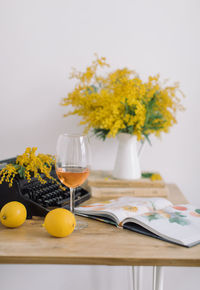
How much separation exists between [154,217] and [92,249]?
0.82ft

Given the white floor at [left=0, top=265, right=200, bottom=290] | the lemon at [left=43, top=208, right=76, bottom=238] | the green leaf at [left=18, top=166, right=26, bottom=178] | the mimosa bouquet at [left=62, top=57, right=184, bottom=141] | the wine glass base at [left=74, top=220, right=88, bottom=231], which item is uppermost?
the mimosa bouquet at [left=62, top=57, right=184, bottom=141]

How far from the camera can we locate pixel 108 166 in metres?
1.67

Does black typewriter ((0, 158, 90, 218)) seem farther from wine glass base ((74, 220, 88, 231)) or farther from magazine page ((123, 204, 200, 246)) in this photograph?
magazine page ((123, 204, 200, 246))

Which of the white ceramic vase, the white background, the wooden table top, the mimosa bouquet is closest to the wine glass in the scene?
the wooden table top

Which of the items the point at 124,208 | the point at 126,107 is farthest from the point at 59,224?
the point at 126,107

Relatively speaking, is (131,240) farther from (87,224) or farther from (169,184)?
(169,184)

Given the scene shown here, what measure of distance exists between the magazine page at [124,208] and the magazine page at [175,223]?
25 mm

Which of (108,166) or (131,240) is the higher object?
(108,166)

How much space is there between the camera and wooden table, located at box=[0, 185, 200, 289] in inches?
28.6

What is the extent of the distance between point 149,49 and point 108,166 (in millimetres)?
593

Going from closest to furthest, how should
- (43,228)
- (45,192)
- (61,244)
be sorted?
(61,244) → (43,228) → (45,192)

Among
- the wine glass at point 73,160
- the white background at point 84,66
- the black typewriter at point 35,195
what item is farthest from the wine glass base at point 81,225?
the white background at point 84,66

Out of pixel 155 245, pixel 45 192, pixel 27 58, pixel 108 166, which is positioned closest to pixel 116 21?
pixel 27 58

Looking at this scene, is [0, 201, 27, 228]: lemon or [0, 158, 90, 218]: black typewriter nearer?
[0, 201, 27, 228]: lemon
